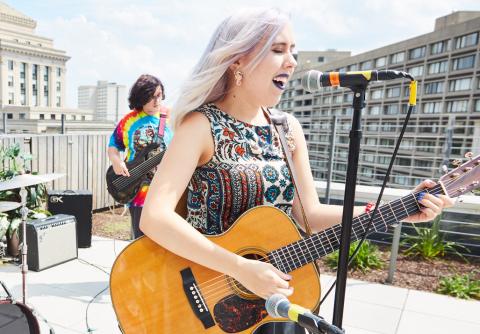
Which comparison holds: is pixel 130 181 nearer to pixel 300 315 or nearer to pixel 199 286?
pixel 199 286

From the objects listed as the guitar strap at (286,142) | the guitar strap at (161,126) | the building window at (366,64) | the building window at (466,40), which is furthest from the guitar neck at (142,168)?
the building window at (366,64)

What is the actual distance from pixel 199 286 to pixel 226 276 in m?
0.10

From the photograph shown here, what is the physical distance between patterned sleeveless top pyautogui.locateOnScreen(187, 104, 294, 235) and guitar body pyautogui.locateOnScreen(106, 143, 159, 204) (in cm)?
210

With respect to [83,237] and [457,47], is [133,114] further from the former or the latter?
[457,47]

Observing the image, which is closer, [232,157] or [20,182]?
[232,157]

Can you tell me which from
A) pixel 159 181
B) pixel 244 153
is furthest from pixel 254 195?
pixel 159 181

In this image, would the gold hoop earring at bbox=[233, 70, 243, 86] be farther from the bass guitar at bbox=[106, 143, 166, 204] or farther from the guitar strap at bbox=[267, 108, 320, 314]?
the bass guitar at bbox=[106, 143, 166, 204]

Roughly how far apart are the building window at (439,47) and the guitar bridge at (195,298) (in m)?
60.1

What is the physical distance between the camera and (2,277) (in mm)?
4098

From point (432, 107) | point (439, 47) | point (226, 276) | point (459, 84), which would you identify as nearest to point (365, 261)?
point (226, 276)

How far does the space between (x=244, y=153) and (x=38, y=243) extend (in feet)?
12.4

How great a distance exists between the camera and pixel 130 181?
343 centimetres

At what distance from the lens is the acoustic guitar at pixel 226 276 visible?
134 cm

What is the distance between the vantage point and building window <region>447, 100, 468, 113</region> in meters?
48.3
